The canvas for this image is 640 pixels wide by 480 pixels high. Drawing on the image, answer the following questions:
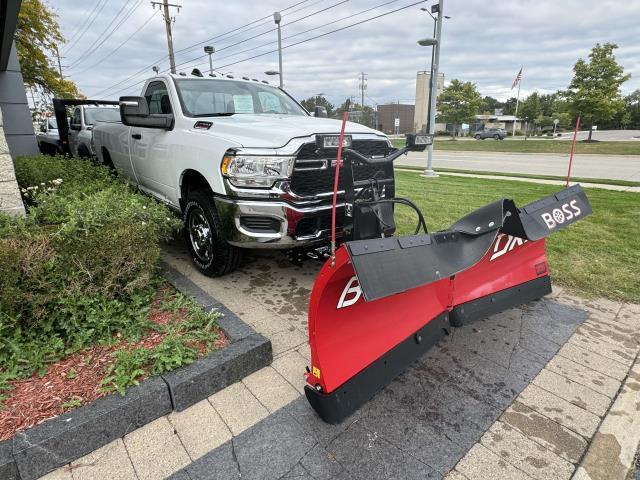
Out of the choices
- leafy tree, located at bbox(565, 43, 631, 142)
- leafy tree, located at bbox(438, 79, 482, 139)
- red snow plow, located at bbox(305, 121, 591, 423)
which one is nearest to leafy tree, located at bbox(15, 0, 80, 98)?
red snow plow, located at bbox(305, 121, 591, 423)

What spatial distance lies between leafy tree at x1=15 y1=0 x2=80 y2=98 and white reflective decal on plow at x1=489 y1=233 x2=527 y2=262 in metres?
15.8

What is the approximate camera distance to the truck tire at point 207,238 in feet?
12.6

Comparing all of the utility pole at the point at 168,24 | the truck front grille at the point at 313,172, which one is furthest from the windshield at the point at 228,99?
the utility pole at the point at 168,24

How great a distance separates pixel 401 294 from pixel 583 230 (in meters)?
4.88

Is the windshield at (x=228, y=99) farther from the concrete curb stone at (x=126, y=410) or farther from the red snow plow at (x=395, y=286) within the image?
the concrete curb stone at (x=126, y=410)

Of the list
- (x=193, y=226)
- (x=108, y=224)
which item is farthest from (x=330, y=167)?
(x=108, y=224)

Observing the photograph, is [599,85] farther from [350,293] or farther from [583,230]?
[350,293]

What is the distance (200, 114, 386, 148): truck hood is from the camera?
3.40 m

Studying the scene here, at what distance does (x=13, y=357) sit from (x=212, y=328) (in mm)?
1230

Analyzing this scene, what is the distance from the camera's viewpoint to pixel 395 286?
1.77m

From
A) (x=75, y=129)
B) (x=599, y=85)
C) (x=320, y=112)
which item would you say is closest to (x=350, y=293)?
(x=320, y=112)

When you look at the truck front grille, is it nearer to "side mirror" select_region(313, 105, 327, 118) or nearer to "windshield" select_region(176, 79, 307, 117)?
"windshield" select_region(176, 79, 307, 117)

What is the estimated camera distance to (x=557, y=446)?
2195mm

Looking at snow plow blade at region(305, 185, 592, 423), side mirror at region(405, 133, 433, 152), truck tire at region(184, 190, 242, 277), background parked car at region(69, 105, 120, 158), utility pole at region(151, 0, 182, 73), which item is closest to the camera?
snow plow blade at region(305, 185, 592, 423)
